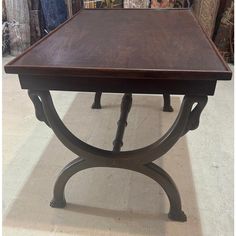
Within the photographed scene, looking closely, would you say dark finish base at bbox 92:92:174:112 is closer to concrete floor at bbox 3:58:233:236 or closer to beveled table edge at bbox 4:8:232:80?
concrete floor at bbox 3:58:233:236

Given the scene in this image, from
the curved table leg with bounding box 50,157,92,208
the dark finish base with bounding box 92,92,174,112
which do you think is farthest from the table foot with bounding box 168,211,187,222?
the dark finish base with bounding box 92,92,174,112

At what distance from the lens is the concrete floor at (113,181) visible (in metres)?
1.20

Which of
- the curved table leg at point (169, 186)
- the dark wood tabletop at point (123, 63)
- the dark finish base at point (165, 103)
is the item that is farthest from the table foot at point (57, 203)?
the dark finish base at point (165, 103)

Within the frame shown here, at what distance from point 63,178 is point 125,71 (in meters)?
0.61

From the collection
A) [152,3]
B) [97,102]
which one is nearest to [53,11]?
[152,3]

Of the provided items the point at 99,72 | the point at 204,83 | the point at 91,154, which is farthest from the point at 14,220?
the point at 204,83

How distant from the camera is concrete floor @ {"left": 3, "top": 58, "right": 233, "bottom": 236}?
1203mm

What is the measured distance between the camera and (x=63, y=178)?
1.23m

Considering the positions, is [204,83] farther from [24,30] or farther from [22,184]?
[24,30]

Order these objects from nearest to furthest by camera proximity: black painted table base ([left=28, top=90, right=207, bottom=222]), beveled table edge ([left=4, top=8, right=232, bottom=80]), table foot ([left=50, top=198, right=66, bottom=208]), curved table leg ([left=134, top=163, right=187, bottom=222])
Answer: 1. beveled table edge ([left=4, top=8, right=232, bottom=80])
2. black painted table base ([left=28, top=90, right=207, bottom=222])
3. curved table leg ([left=134, top=163, right=187, bottom=222])
4. table foot ([left=50, top=198, right=66, bottom=208])

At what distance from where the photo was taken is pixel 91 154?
A: 1131 mm

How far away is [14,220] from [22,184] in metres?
0.21

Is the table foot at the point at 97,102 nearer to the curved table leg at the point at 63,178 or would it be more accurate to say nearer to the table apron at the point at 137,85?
the curved table leg at the point at 63,178

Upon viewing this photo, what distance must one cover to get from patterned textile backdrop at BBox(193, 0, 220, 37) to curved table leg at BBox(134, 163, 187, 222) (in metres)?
1.99
